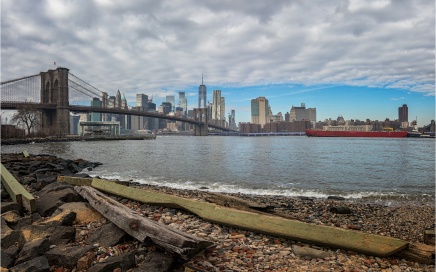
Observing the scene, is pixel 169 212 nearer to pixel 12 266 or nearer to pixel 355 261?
pixel 12 266

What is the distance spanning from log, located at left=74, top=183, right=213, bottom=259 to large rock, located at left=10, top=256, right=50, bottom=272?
3.26 feet

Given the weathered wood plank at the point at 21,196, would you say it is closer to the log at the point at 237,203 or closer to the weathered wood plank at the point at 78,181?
the weathered wood plank at the point at 78,181

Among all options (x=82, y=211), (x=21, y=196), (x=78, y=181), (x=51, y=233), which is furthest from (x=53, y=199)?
(x=78, y=181)

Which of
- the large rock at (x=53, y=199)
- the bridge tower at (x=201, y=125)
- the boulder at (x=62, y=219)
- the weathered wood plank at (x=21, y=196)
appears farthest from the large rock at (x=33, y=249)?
the bridge tower at (x=201, y=125)

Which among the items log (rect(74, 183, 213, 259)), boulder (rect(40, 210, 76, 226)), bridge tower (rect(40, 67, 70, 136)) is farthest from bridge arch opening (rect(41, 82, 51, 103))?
log (rect(74, 183, 213, 259))

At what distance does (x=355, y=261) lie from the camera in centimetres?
364

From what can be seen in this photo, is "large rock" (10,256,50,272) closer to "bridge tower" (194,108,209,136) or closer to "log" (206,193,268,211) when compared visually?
"log" (206,193,268,211)

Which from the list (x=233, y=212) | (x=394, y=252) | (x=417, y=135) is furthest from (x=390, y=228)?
(x=417, y=135)

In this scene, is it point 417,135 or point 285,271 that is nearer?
point 285,271

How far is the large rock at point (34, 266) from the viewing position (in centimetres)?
324

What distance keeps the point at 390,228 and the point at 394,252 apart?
2.55 m

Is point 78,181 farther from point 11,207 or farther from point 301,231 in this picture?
point 301,231

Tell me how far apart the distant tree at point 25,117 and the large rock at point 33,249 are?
64.1 metres

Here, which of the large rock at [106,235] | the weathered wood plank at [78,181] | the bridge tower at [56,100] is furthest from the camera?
the bridge tower at [56,100]
